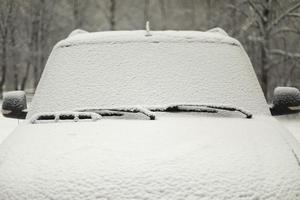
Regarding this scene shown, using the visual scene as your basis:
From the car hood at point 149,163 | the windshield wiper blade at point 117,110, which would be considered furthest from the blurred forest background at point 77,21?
the car hood at point 149,163

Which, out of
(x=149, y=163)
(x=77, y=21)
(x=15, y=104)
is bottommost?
(x=77, y=21)

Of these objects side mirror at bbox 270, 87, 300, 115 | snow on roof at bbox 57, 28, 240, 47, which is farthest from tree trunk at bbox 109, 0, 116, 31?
side mirror at bbox 270, 87, 300, 115

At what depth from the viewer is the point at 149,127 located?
3.23 m

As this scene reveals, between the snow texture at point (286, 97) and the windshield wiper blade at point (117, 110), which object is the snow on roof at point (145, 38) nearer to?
the snow texture at point (286, 97)

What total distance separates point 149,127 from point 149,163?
57 cm

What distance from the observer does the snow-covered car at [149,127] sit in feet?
8.50

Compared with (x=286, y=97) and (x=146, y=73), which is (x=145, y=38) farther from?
(x=286, y=97)

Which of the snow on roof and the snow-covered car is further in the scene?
the snow on roof

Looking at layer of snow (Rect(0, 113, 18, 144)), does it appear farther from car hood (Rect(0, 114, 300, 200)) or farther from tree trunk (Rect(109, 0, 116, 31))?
tree trunk (Rect(109, 0, 116, 31))

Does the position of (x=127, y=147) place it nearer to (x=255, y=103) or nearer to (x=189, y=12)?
(x=255, y=103)

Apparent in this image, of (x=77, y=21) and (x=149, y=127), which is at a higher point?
(x=149, y=127)

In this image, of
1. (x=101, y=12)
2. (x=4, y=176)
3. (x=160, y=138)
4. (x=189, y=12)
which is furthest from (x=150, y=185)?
(x=101, y=12)

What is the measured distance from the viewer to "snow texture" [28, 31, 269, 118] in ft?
12.5

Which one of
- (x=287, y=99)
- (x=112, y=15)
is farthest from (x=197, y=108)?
(x=112, y=15)
